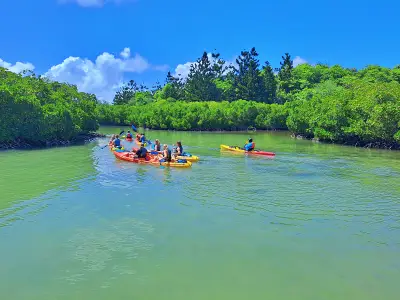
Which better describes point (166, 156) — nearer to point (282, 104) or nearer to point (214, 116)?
point (214, 116)

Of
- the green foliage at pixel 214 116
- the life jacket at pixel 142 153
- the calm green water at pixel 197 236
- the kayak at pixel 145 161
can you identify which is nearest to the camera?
the calm green water at pixel 197 236

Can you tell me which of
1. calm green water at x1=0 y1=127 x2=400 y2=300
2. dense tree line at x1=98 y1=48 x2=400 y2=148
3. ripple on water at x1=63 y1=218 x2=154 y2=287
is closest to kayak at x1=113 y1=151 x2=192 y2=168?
calm green water at x1=0 y1=127 x2=400 y2=300

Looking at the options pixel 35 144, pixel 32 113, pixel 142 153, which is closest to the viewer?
pixel 142 153

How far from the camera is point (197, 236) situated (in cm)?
1120

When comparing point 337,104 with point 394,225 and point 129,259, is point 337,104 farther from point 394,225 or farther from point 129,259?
point 129,259

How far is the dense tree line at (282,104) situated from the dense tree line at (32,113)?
92.7 ft

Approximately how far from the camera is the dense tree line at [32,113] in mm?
31469

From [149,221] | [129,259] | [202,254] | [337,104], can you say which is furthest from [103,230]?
[337,104]


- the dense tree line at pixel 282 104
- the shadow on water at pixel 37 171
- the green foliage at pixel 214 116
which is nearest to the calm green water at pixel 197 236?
the shadow on water at pixel 37 171

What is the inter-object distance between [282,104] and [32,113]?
69.7 meters

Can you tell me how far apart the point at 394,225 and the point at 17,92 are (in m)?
30.4

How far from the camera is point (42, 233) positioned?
37.0 ft

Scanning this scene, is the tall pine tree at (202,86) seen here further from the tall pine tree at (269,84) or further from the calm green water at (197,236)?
the calm green water at (197,236)

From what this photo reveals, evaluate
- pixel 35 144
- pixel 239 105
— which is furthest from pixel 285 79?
pixel 35 144
